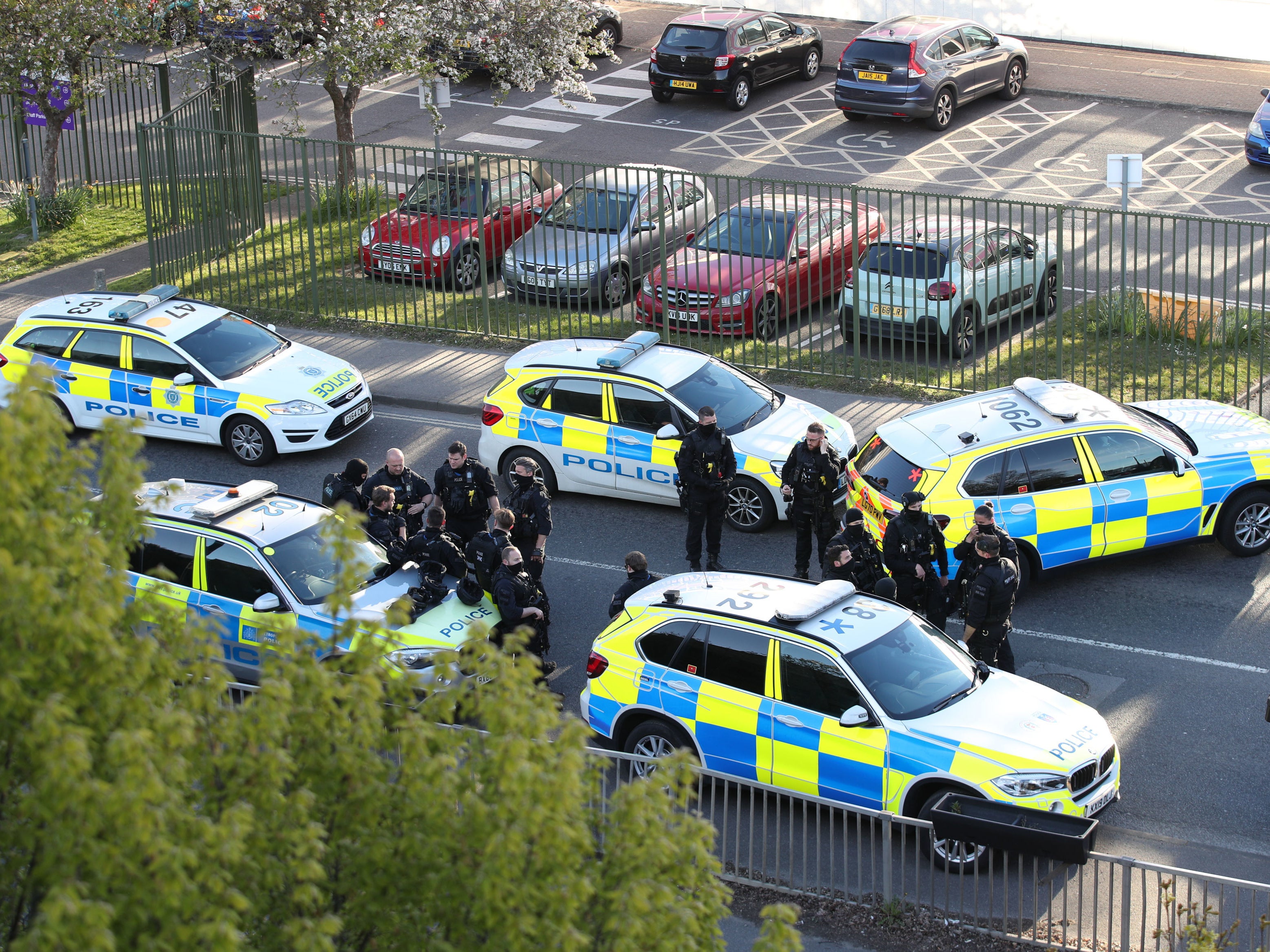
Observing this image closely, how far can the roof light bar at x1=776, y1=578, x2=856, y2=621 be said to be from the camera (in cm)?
981

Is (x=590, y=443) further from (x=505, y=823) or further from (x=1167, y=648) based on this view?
(x=505, y=823)

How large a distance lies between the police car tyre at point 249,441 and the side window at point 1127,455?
840cm

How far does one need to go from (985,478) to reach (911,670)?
10.2 feet

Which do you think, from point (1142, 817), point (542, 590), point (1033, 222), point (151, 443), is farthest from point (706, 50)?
point (1142, 817)

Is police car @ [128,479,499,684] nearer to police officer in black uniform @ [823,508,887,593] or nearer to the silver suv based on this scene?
police officer in black uniform @ [823,508,887,593]

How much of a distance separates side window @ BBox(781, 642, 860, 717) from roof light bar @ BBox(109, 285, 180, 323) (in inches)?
373

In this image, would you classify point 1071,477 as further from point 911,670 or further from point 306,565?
point 306,565

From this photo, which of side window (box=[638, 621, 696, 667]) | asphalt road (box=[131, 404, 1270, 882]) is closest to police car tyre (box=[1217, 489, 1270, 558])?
asphalt road (box=[131, 404, 1270, 882])

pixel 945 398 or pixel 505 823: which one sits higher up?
pixel 505 823

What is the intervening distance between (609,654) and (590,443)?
4.45 metres

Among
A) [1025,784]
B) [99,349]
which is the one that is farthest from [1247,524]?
[99,349]

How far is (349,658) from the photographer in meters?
5.84

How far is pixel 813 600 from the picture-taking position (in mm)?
10047

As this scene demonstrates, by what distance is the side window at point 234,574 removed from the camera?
11.2 metres
